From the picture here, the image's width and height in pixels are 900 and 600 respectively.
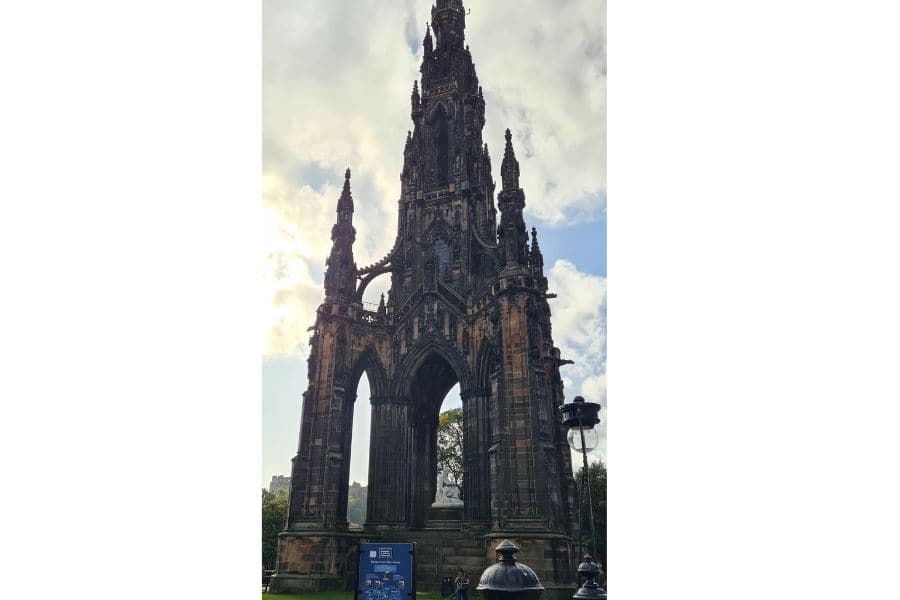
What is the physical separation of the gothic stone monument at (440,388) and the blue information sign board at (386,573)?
25.3 ft

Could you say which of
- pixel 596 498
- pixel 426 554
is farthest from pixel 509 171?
pixel 596 498

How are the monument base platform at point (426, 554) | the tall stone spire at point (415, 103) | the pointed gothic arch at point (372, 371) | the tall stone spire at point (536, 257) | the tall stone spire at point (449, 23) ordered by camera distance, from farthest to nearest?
the tall stone spire at point (449, 23) → the tall stone spire at point (415, 103) → the pointed gothic arch at point (372, 371) → the tall stone spire at point (536, 257) → the monument base platform at point (426, 554)

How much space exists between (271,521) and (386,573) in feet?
60.9

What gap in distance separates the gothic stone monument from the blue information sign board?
7.71m

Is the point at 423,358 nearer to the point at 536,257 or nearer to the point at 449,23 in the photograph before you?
the point at 536,257

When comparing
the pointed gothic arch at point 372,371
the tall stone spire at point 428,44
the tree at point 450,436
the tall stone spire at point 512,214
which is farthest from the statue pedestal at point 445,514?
the tall stone spire at point 428,44

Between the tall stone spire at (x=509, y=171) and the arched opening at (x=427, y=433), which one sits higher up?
the tall stone spire at (x=509, y=171)

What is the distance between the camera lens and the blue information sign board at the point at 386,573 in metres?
7.95

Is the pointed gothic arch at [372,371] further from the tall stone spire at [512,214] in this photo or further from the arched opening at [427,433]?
the tall stone spire at [512,214]

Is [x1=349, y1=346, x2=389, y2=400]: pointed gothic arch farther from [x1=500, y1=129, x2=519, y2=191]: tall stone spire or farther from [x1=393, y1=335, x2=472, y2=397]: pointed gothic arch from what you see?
[x1=500, y1=129, x2=519, y2=191]: tall stone spire

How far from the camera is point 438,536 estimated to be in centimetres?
1838

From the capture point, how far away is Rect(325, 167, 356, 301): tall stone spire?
21250 mm
